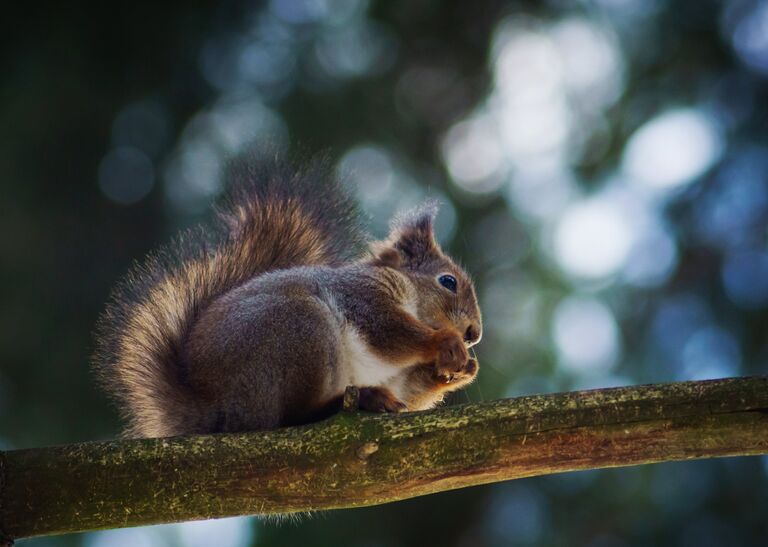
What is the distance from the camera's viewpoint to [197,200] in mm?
5203

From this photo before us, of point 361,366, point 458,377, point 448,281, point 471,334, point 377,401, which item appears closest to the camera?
point 377,401

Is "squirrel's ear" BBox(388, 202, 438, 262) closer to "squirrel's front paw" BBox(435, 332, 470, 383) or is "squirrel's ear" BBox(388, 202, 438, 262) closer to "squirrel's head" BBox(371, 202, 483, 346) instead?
"squirrel's head" BBox(371, 202, 483, 346)

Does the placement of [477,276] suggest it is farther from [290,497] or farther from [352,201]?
[290,497]

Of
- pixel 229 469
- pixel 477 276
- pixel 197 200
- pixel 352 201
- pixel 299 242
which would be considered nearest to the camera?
pixel 229 469

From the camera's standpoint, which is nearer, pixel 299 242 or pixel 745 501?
pixel 299 242

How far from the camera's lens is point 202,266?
2.66m

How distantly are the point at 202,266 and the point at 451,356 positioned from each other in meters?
0.71

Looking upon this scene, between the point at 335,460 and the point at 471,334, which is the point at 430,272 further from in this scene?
the point at 335,460

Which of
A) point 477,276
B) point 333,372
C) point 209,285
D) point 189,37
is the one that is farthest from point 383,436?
point 189,37

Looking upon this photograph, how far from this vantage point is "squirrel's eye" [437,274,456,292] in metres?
2.95

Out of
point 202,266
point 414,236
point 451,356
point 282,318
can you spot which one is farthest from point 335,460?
point 414,236

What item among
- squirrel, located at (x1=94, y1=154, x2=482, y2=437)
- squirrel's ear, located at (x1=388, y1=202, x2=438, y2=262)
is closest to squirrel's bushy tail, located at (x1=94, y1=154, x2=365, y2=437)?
squirrel, located at (x1=94, y1=154, x2=482, y2=437)

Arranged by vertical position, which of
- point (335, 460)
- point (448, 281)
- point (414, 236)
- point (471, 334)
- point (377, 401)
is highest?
point (414, 236)

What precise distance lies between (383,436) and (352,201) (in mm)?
1260
